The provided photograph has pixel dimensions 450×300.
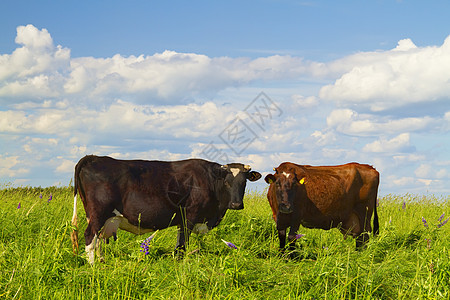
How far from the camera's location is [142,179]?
8.62 meters

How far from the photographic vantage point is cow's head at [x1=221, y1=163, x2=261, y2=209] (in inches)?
349

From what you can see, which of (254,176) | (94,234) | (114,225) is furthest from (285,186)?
(94,234)

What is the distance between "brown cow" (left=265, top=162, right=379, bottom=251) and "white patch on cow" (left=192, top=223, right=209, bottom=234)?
1.38 metres

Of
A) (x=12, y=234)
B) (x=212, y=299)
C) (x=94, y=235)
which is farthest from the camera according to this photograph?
(x=12, y=234)

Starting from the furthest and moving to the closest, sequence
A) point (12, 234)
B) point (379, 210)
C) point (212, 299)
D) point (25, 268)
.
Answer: point (379, 210), point (12, 234), point (25, 268), point (212, 299)

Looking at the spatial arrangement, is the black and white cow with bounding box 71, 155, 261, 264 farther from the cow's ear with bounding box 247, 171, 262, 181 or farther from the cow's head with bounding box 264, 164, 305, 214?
the cow's head with bounding box 264, 164, 305, 214

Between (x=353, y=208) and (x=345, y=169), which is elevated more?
(x=345, y=169)

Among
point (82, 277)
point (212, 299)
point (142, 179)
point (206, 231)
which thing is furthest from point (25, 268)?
point (206, 231)

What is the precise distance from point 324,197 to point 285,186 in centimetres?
118

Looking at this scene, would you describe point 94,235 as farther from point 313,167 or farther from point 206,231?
→ point 313,167

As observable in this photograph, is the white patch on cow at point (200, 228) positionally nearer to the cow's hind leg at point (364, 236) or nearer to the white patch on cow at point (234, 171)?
the white patch on cow at point (234, 171)

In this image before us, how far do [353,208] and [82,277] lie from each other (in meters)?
6.36

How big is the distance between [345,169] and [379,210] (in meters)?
6.28

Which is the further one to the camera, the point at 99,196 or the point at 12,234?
the point at 12,234
